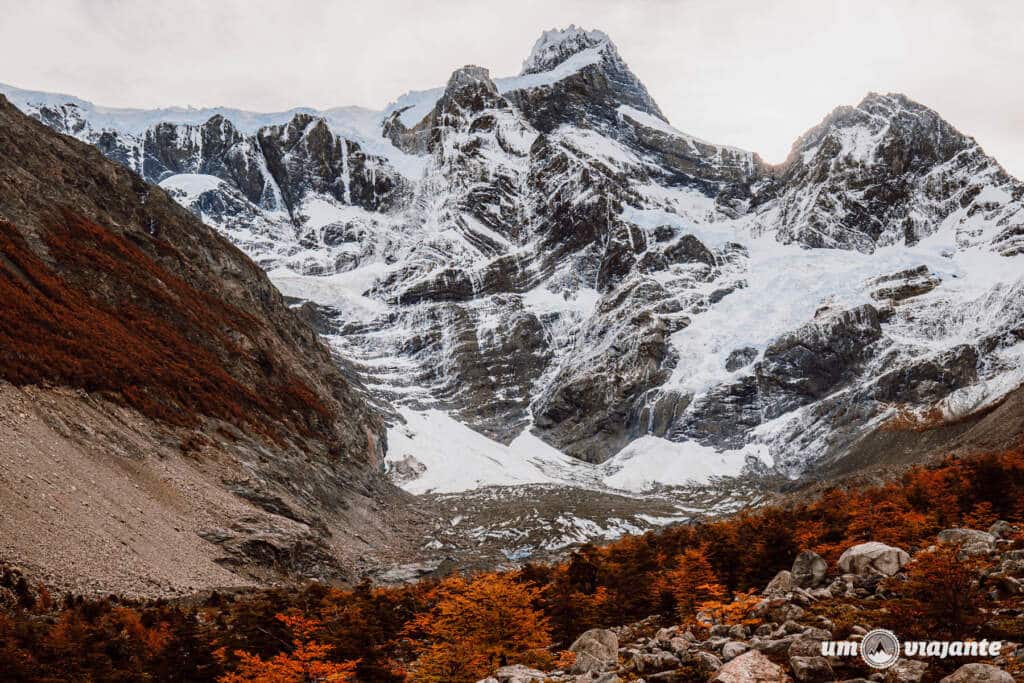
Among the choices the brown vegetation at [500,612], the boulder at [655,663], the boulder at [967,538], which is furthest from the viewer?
the boulder at [967,538]

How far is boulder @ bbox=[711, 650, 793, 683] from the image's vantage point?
9.15 m

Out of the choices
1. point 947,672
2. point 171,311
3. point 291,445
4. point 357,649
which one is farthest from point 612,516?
A: point 947,672

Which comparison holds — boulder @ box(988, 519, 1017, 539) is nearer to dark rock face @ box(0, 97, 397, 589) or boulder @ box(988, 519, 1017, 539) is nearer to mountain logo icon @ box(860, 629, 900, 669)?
mountain logo icon @ box(860, 629, 900, 669)

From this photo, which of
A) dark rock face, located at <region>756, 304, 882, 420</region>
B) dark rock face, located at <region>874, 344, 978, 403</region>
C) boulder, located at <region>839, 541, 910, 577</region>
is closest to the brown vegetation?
boulder, located at <region>839, 541, 910, 577</region>

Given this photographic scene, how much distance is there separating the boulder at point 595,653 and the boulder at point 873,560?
5.87m

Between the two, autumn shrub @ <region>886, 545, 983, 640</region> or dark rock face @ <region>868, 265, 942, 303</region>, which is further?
dark rock face @ <region>868, 265, 942, 303</region>

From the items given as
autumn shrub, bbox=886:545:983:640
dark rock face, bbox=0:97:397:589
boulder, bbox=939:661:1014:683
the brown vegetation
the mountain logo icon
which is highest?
dark rock face, bbox=0:97:397:589

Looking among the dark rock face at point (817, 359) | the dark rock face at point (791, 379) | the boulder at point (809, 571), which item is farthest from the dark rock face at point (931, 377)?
the boulder at point (809, 571)

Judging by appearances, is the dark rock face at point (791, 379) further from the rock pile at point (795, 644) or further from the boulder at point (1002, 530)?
the rock pile at point (795, 644)

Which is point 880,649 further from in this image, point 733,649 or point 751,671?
point 733,649

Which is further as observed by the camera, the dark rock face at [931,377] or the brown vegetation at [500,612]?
the dark rock face at [931,377]

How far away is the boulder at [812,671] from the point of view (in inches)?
356

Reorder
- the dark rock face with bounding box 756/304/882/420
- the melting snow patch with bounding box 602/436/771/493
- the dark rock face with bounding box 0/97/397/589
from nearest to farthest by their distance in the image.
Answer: the dark rock face with bounding box 0/97/397/589, the melting snow patch with bounding box 602/436/771/493, the dark rock face with bounding box 756/304/882/420

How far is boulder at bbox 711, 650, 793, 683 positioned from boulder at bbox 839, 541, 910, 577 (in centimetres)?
667
